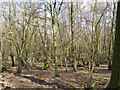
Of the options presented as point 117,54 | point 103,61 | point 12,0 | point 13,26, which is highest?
point 12,0

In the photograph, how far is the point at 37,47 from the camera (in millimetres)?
19625

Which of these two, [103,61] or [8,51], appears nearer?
[8,51]

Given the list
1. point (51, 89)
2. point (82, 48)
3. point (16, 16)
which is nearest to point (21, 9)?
point (16, 16)

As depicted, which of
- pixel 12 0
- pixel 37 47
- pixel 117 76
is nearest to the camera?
pixel 117 76

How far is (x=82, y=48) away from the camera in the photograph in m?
20.2

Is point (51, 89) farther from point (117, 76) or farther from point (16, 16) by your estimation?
point (16, 16)

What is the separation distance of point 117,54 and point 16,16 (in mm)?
9932

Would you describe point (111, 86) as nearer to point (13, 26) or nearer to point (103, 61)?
point (13, 26)

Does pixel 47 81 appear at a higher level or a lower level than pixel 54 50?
lower

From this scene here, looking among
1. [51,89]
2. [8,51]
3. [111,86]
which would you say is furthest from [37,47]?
[111,86]

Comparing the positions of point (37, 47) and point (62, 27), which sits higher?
point (62, 27)

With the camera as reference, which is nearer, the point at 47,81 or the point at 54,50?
the point at 47,81

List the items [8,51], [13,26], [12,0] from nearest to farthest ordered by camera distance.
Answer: [13,26] → [12,0] → [8,51]

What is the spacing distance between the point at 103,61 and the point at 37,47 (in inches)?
479
